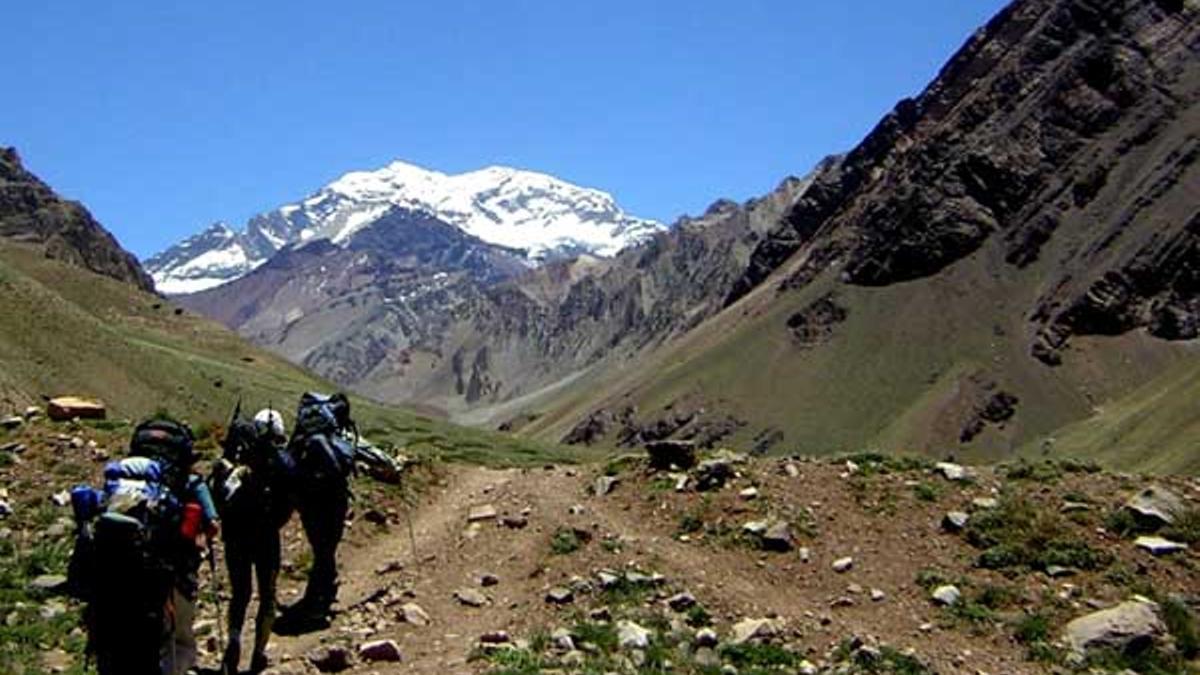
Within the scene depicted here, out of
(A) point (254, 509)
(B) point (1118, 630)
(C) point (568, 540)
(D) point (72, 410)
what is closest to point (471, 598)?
(C) point (568, 540)

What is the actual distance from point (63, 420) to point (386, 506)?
24.0ft

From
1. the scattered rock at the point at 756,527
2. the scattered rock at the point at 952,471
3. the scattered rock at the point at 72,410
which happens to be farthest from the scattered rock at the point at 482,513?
the scattered rock at the point at 72,410

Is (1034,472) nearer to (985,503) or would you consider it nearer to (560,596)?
(985,503)

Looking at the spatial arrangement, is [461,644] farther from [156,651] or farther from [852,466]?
[852,466]

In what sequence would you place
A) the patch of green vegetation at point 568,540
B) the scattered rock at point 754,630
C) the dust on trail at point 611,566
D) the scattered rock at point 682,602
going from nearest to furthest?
the scattered rock at point 754,630
the dust on trail at point 611,566
the scattered rock at point 682,602
the patch of green vegetation at point 568,540

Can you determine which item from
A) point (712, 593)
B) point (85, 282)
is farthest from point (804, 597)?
point (85, 282)

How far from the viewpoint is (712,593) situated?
18.4m

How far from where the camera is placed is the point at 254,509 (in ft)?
52.1

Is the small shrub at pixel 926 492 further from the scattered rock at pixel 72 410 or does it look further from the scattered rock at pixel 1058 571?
the scattered rock at pixel 72 410

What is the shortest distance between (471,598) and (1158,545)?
10.8 m

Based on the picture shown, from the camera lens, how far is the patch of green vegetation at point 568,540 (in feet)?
67.4

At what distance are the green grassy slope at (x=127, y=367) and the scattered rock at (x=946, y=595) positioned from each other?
1849 cm

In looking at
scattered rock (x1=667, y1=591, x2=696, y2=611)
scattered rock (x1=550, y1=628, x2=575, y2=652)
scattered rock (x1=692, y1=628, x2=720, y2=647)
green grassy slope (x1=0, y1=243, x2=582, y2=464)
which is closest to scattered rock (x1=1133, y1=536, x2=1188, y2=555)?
scattered rock (x1=667, y1=591, x2=696, y2=611)

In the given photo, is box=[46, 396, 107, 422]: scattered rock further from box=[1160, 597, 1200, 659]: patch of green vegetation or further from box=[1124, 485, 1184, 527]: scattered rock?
box=[1160, 597, 1200, 659]: patch of green vegetation
